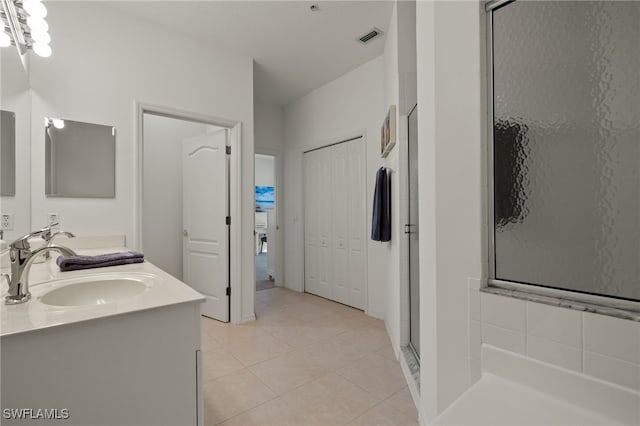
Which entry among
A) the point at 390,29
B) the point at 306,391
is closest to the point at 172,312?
the point at 306,391

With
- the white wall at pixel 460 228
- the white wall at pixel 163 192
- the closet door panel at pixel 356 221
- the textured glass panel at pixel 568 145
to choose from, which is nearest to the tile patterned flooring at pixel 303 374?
the closet door panel at pixel 356 221

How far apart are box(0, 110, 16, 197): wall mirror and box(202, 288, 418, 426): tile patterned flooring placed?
1585mm

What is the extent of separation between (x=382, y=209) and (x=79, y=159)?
237 centimetres

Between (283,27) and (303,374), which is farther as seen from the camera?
(283,27)

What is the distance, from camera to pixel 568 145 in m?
0.78

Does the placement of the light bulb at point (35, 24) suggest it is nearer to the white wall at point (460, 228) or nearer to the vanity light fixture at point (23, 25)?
the vanity light fixture at point (23, 25)

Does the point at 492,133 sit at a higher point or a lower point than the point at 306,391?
higher

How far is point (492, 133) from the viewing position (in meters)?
0.94

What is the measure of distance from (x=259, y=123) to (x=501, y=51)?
11.7 feet

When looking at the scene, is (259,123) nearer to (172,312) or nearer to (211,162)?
(211,162)

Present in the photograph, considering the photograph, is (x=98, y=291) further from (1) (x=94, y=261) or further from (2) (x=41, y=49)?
(2) (x=41, y=49)

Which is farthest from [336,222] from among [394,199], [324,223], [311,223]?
[394,199]

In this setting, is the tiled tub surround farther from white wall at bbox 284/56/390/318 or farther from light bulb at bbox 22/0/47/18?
light bulb at bbox 22/0/47/18

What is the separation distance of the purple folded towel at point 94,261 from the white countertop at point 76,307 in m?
0.04
